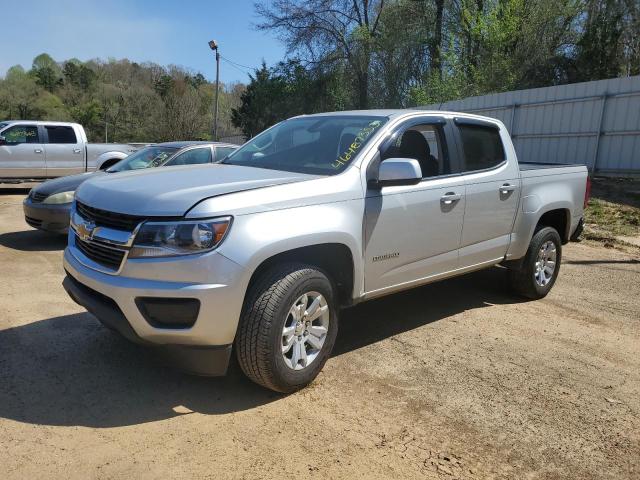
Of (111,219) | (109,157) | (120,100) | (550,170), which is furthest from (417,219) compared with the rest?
(120,100)

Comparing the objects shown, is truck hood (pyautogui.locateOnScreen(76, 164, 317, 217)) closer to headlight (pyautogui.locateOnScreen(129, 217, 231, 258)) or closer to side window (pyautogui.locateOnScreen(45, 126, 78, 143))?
headlight (pyautogui.locateOnScreen(129, 217, 231, 258))

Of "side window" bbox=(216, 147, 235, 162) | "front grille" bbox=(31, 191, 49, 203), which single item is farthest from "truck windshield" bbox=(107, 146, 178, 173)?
"front grille" bbox=(31, 191, 49, 203)

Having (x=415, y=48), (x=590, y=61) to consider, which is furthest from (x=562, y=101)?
(x=415, y=48)

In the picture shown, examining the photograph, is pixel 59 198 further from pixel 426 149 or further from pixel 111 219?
pixel 426 149

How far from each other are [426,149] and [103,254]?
2.77 m

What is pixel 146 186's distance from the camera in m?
3.36

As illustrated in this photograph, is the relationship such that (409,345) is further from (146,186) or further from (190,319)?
(146,186)

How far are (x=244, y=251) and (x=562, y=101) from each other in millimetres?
13624

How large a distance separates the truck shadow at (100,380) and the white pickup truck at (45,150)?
10.0 m

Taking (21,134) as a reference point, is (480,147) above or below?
above

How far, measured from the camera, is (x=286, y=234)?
3.23 m

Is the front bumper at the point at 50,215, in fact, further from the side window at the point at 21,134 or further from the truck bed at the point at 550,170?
the side window at the point at 21,134

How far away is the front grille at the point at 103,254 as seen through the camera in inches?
124

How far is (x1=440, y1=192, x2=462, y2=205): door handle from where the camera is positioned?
435 cm
